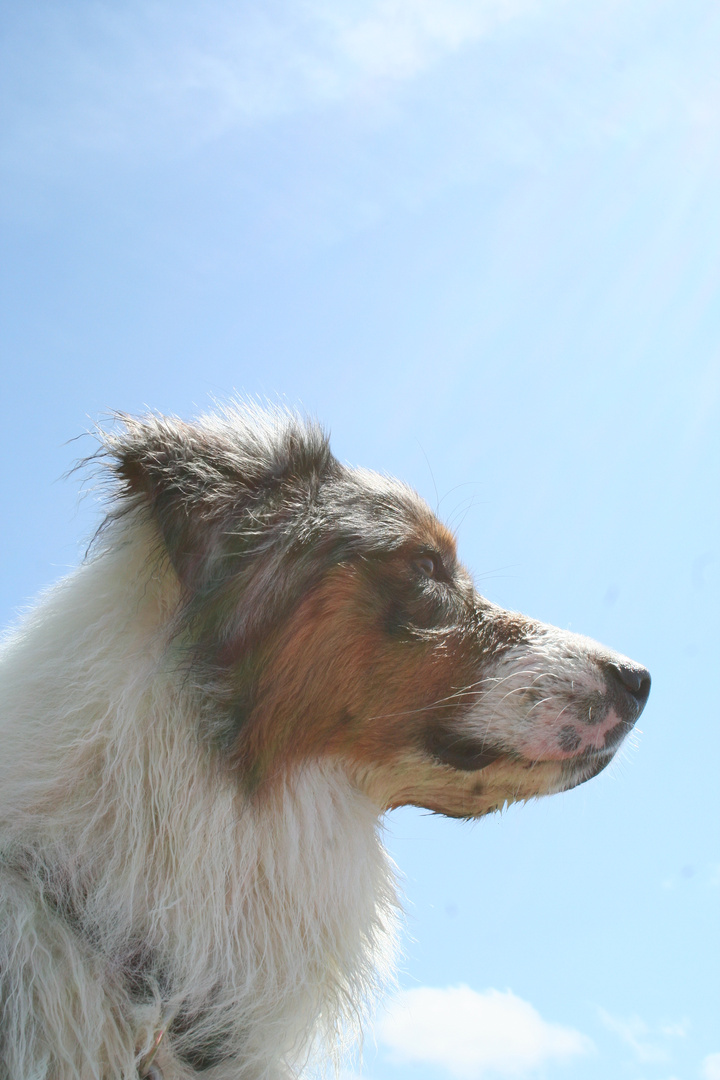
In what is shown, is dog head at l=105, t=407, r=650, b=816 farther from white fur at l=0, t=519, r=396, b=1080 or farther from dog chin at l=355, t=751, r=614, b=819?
white fur at l=0, t=519, r=396, b=1080

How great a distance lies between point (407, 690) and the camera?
3248 millimetres

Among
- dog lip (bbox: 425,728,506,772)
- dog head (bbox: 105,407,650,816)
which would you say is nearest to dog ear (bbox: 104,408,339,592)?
dog head (bbox: 105,407,650,816)

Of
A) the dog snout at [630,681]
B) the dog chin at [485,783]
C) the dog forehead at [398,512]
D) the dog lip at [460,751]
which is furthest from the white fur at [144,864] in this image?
the dog snout at [630,681]

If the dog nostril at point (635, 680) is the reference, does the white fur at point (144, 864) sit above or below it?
below

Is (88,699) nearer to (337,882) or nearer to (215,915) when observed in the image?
(215,915)

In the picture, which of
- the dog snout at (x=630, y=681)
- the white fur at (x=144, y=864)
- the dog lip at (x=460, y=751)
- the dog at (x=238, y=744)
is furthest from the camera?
the dog snout at (x=630, y=681)

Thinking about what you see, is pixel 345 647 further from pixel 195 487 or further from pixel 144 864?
pixel 144 864

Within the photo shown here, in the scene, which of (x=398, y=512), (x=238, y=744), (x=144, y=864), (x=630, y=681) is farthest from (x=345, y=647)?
(x=630, y=681)

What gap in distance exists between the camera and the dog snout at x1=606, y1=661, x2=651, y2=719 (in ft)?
11.3

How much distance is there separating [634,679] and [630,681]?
2cm

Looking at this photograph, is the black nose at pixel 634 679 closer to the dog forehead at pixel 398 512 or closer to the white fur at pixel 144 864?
the dog forehead at pixel 398 512

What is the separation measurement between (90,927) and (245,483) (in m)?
1.53

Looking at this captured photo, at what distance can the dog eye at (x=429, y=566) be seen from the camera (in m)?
3.53

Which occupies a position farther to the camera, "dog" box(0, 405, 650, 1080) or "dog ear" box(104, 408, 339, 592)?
"dog ear" box(104, 408, 339, 592)
